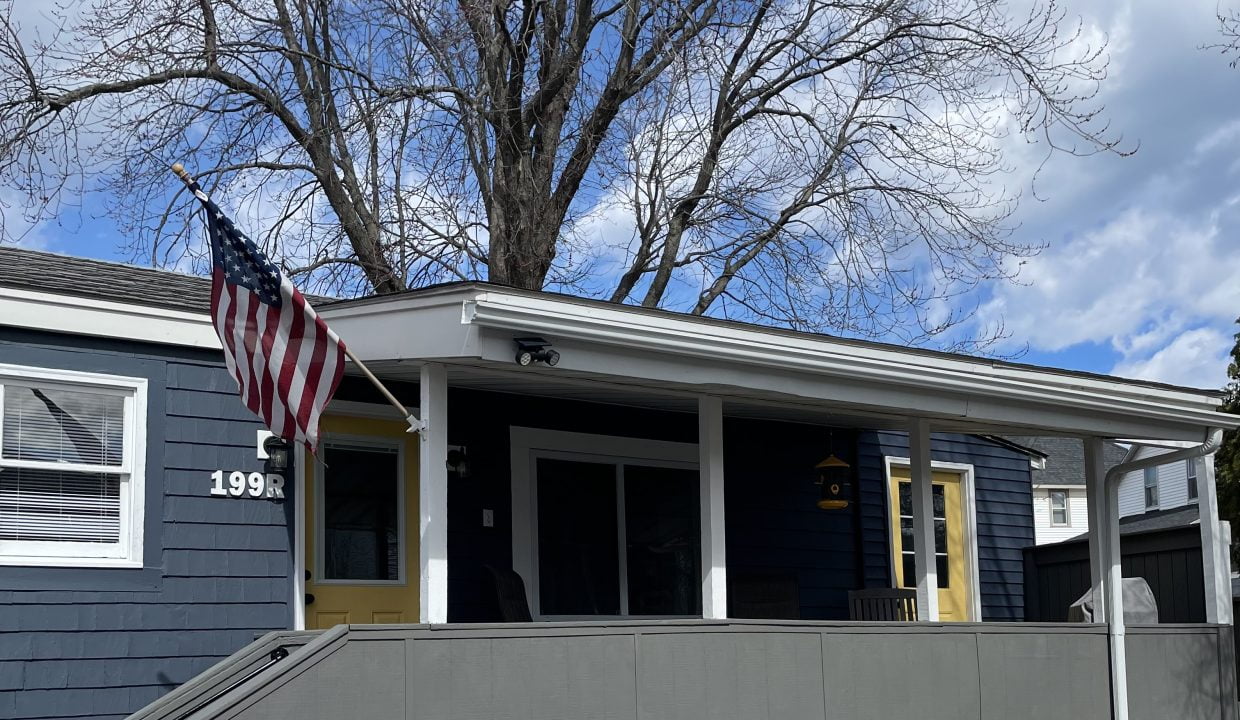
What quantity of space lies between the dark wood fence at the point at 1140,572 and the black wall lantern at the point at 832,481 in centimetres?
263

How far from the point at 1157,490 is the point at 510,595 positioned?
34240 mm

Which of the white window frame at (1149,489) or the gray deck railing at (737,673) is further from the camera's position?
the white window frame at (1149,489)

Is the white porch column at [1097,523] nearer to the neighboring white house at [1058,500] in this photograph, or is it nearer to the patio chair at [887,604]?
the patio chair at [887,604]

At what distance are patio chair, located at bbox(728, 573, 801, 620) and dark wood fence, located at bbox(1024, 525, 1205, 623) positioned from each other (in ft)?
10.1

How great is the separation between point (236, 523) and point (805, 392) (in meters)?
3.37

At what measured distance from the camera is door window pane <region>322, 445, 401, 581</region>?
8.14m

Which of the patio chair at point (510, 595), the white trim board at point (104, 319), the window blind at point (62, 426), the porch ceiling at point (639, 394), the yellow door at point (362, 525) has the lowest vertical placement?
the patio chair at point (510, 595)

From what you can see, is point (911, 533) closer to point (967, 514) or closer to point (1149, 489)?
point (967, 514)

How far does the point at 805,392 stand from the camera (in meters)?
A: 7.98

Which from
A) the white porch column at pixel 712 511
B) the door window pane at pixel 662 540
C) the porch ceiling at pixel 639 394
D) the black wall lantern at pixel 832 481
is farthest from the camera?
the black wall lantern at pixel 832 481

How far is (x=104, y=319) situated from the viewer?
713cm

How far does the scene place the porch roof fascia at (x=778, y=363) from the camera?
21.9 feet

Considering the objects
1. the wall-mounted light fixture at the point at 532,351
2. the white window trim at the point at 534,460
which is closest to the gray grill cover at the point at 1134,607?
the white window trim at the point at 534,460

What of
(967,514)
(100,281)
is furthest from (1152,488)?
(100,281)
